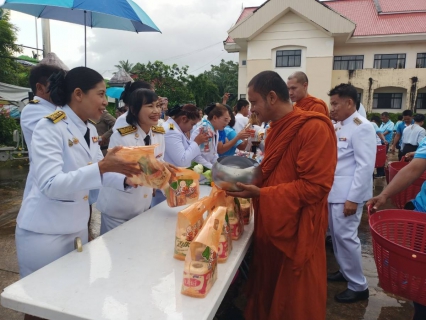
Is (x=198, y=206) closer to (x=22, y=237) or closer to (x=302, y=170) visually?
(x=302, y=170)

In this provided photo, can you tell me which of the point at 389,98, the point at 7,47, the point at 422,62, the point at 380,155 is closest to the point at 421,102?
the point at 389,98

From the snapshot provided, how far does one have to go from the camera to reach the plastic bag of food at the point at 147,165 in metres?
1.55

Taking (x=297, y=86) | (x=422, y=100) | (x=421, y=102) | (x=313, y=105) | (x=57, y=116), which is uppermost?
(x=422, y=100)

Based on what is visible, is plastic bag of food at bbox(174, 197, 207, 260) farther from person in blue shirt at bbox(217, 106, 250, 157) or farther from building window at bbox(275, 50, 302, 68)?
building window at bbox(275, 50, 302, 68)

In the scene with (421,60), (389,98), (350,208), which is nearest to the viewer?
(350,208)

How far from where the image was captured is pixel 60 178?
4.59 ft

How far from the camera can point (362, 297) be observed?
9.07 ft

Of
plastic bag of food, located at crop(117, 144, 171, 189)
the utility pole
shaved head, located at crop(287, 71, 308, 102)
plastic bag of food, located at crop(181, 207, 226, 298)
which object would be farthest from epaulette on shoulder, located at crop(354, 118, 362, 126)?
the utility pole

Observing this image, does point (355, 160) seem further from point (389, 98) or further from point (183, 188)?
point (389, 98)

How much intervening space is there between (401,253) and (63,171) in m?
1.64

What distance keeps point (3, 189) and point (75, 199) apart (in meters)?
5.39

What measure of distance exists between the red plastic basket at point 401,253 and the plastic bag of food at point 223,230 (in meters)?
0.71

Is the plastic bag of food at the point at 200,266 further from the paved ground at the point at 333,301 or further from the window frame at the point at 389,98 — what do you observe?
the window frame at the point at 389,98

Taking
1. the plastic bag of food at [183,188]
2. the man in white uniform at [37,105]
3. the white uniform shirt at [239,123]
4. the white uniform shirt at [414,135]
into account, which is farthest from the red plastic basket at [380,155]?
the man in white uniform at [37,105]
